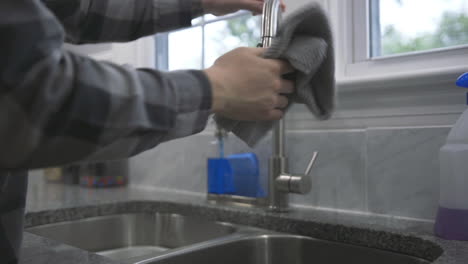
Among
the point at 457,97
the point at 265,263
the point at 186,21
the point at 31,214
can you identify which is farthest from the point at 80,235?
the point at 457,97

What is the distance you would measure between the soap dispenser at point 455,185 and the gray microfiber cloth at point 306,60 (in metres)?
0.30

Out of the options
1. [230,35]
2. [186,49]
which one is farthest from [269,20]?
[186,49]

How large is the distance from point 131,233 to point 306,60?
906 millimetres

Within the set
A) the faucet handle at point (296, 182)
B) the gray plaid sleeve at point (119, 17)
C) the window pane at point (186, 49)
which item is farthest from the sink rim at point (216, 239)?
the window pane at point (186, 49)

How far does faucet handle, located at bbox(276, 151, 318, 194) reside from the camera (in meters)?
1.01

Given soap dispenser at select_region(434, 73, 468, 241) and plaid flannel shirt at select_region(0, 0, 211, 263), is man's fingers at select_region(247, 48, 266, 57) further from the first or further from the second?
soap dispenser at select_region(434, 73, 468, 241)

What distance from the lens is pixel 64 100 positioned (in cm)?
38

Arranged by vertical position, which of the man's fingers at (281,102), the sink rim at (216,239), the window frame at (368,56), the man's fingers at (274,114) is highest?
the window frame at (368,56)

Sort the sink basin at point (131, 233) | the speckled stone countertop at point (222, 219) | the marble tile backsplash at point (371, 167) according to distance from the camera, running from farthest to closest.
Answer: the sink basin at point (131, 233)
the marble tile backsplash at point (371, 167)
the speckled stone countertop at point (222, 219)

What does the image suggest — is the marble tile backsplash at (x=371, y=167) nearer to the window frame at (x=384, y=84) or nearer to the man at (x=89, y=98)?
the window frame at (x=384, y=84)

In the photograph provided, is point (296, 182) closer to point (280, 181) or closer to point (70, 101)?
point (280, 181)

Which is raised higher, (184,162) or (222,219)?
(184,162)

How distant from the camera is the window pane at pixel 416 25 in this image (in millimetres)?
1014

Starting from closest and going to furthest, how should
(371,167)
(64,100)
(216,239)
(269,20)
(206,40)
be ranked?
(64,100) < (269,20) < (216,239) < (371,167) < (206,40)
